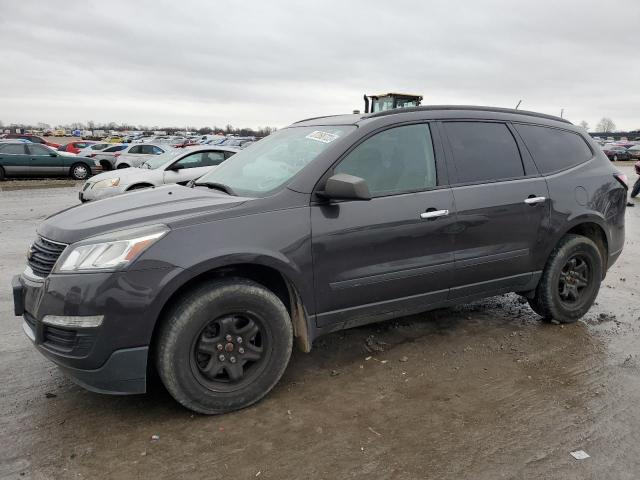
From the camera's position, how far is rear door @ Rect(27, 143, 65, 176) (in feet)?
64.5

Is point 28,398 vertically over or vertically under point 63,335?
under

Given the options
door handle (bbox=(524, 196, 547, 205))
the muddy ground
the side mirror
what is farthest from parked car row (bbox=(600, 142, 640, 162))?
the side mirror

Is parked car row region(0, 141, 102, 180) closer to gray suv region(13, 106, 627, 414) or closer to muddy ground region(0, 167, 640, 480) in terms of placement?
muddy ground region(0, 167, 640, 480)

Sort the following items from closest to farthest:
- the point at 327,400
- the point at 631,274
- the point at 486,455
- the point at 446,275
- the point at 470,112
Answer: the point at 486,455 < the point at 327,400 < the point at 446,275 < the point at 470,112 < the point at 631,274

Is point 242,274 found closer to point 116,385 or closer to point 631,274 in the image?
point 116,385

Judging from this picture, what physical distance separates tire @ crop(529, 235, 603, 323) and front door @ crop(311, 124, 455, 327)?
1.20 m

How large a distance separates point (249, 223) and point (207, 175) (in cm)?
136

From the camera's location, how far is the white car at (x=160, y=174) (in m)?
10.8

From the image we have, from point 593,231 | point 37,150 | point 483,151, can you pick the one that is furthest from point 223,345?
point 37,150

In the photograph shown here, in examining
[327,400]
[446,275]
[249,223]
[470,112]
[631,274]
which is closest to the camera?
[249,223]

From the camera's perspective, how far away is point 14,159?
19.3 m

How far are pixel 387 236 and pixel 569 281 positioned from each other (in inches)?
84.4

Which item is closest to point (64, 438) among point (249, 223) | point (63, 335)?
point (63, 335)

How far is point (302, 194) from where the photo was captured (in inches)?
128
